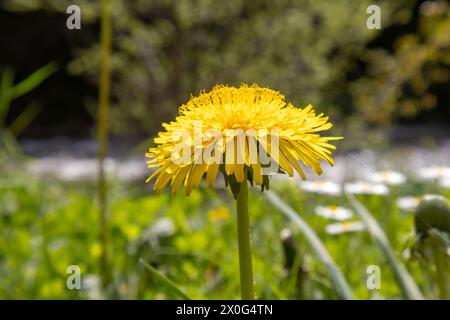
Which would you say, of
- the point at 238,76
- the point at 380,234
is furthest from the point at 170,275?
the point at 238,76

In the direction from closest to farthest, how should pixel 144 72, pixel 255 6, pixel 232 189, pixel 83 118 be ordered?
pixel 232 189, pixel 255 6, pixel 144 72, pixel 83 118

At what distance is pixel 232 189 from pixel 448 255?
41 centimetres

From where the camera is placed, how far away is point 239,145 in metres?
0.55

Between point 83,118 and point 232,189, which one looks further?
point 83,118

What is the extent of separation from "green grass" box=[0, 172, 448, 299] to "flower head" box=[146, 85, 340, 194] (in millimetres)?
345

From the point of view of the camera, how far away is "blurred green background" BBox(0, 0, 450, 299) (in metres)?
1.31

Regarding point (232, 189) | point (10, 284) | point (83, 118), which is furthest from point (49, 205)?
point (83, 118)

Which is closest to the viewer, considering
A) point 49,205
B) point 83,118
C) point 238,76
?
point 49,205

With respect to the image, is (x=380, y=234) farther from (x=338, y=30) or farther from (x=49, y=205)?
(x=338, y=30)

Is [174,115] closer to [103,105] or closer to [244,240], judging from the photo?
[103,105]

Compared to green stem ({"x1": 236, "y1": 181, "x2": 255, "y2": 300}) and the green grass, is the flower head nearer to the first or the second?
green stem ({"x1": 236, "y1": 181, "x2": 255, "y2": 300})

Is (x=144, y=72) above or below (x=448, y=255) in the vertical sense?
above

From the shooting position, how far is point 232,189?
56 cm

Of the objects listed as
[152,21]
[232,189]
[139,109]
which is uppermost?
[152,21]
